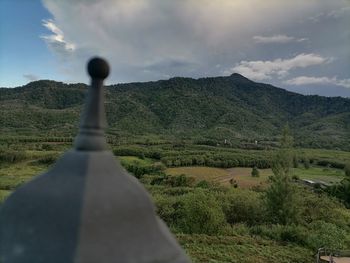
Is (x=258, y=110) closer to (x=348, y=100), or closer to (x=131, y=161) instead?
(x=348, y=100)

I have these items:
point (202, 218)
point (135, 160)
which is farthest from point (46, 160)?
point (202, 218)

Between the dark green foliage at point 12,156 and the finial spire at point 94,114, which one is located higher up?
the finial spire at point 94,114

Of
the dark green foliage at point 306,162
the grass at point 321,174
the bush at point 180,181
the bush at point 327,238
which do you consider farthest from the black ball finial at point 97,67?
the dark green foliage at point 306,162

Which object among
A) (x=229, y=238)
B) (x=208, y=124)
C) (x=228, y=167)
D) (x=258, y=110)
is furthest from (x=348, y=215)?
(x=258, y=110)

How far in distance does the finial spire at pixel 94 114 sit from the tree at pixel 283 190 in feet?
123

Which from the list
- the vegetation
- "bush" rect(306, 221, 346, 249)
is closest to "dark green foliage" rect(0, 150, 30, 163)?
the vegetation

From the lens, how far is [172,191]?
56969 mm

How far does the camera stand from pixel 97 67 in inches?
140

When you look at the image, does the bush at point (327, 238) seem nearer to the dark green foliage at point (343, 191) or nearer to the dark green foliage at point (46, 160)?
the dark green foliage at point (343, 191)

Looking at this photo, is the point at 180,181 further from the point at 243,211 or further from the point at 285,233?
the point at 285,233

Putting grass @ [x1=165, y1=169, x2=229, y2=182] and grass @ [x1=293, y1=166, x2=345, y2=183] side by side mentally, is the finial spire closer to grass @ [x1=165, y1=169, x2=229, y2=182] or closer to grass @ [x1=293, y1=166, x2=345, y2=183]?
grass @ [x1=165, y1=169, x2=229, y2=182]

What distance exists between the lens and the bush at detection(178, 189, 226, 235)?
3269 cm

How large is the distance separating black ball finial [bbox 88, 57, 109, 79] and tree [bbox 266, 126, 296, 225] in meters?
37.6

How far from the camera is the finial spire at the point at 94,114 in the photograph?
357cm
